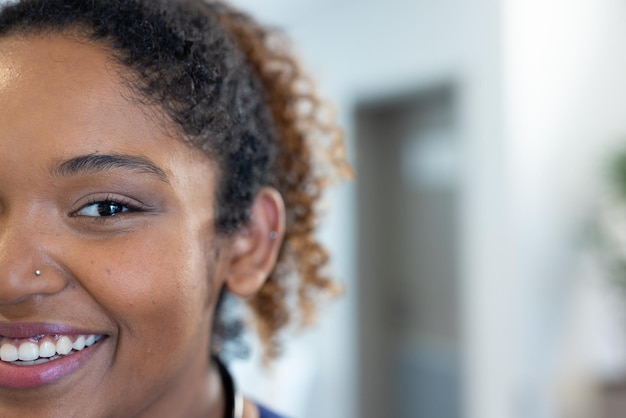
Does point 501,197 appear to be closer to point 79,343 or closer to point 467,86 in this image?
point 467,86

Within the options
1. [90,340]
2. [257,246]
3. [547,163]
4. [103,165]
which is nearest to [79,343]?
[90,340]

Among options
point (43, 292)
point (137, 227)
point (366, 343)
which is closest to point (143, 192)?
point (137, 227)

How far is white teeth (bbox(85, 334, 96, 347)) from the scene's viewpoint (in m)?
0.85

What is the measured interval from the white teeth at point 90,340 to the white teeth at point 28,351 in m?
0.06

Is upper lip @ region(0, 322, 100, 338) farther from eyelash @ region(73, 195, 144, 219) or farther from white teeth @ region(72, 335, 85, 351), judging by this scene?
eyelash @ region(73, 195, 144, 219)

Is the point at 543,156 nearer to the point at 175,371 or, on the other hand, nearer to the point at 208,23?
the point at 208,23

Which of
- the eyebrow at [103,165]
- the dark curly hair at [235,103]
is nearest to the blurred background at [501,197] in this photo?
the dark curly hair at [235,103]

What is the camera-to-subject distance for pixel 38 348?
2.72ft

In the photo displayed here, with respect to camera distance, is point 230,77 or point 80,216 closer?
point 80,216

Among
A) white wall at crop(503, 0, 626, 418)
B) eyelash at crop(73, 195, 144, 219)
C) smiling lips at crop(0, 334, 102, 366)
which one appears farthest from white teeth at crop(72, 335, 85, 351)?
white wall at crop(503, 0, 626, 418)

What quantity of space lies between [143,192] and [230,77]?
282mm

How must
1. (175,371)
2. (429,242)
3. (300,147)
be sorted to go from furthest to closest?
1. (429,242)
2. (300,147)
3. (175,371)

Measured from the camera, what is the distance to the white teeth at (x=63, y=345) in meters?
0.83

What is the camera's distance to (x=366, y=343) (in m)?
3.54
